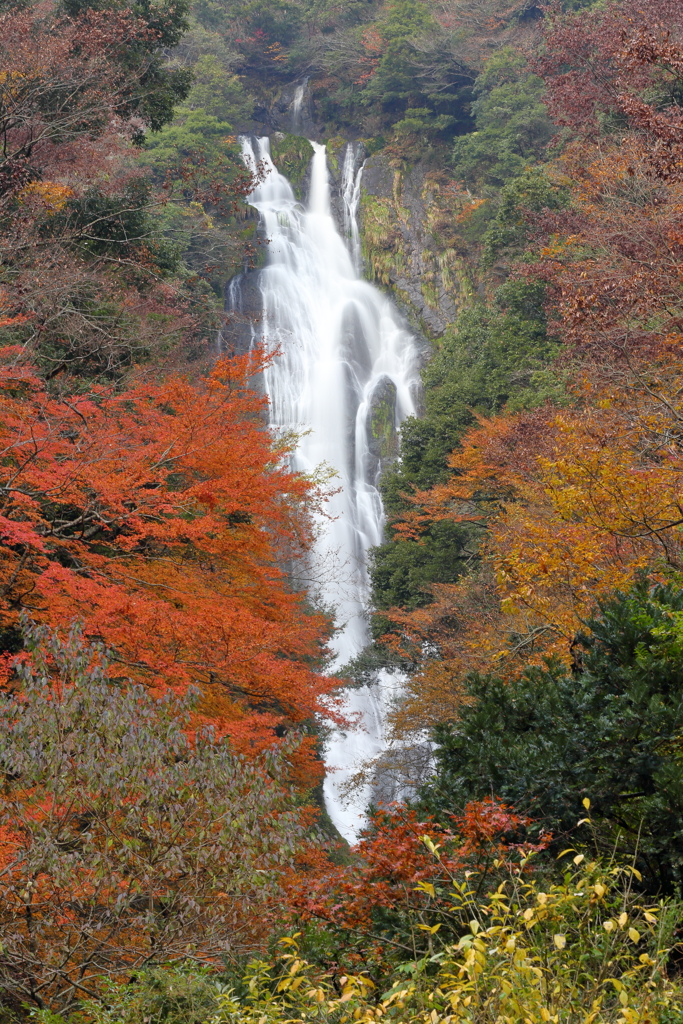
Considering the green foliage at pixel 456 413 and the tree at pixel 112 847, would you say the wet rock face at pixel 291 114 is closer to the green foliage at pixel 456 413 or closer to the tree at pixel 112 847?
the green foliage at pixel 456 413

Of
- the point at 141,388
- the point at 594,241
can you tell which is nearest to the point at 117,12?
the point at 141,388

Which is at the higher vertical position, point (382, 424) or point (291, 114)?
point (291, 114)

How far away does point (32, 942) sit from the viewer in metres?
5.21

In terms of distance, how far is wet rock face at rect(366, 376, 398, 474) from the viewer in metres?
33.0

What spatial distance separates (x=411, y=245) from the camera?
1502 inches

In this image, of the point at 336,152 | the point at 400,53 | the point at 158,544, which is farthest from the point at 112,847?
the point at 400,53

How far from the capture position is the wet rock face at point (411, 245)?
3628 centimetres

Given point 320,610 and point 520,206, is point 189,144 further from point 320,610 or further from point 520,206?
point 320,610

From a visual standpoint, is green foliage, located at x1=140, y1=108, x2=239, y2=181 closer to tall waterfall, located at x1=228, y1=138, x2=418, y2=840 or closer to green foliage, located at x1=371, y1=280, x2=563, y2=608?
tall waterfall, located at x1=228, y1=138, x2=418, y2=840

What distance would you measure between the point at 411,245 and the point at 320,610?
21.2 meters

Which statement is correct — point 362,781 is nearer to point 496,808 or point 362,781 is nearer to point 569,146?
point 496,808

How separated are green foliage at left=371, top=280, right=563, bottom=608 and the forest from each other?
0.11 metres

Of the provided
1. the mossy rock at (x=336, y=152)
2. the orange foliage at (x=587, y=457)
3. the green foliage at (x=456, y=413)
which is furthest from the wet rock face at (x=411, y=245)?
the orange foliage at (x=587, y=457)

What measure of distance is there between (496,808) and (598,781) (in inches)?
29.3
